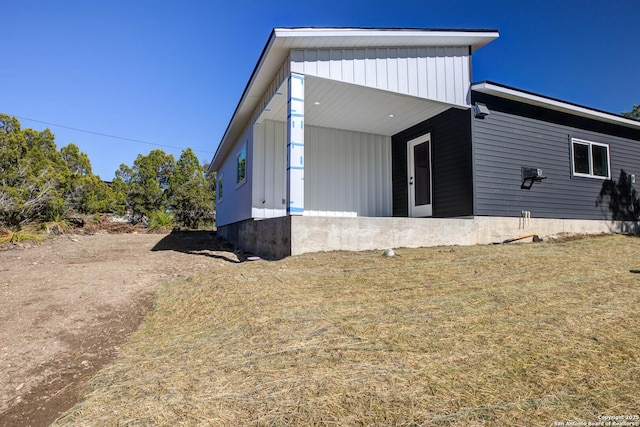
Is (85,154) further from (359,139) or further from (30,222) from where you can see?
(359,139)

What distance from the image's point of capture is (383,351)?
226 cm

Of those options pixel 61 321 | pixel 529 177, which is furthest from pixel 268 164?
pixel 529 177

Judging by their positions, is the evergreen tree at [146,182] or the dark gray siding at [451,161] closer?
the dark gray siding at [451,161]

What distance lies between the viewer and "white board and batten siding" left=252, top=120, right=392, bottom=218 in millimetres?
8152

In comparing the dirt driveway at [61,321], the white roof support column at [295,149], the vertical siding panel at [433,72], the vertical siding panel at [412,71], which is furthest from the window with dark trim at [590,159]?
the dirt driveway at [61,321]

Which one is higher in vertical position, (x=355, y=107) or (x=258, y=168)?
(x=355, y=107)

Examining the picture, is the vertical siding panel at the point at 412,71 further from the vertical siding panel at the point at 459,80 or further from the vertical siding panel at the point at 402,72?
the vertical siding panel at the point at 459,80

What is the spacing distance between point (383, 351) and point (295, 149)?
13.2ft

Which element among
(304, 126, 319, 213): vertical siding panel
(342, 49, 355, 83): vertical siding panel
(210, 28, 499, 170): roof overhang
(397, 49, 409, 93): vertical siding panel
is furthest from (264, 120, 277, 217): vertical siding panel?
(397, 49, 409, 93): vertical siding panel

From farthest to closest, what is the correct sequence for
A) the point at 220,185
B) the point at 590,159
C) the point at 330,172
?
the point at 220,185 < the point at 330,172 < the point at 590,159

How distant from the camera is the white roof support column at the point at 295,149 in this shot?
215 inches

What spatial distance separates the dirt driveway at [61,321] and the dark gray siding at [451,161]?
483 centimetres

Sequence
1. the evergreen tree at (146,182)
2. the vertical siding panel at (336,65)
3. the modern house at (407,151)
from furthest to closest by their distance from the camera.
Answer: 1. the evergreen tree at (146,182)
2. the vertical siding panel at (336,65)
3. the modern house at (407,151)

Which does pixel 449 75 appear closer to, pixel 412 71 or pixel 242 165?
pixel 412 71
